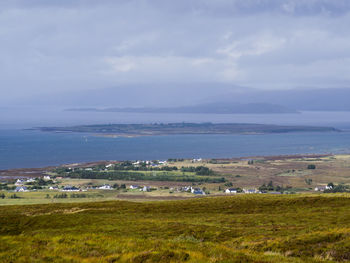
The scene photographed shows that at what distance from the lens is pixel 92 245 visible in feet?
37.8

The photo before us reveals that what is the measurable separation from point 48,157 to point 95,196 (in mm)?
60893

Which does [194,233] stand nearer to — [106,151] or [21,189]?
[21,189]

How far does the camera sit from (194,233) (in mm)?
14984

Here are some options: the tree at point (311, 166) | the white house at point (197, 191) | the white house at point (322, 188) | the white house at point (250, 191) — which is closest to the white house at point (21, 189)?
the white house at point (197, 191)

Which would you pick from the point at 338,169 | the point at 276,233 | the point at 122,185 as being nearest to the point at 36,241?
the point at 276,233

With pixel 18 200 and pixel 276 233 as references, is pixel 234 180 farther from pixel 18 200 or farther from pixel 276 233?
pixel 276 233

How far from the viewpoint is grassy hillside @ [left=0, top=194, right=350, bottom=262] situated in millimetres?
10117

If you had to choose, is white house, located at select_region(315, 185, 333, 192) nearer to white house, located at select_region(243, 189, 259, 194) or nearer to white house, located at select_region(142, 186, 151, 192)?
white house, located at select_region(243, 189, 259, 194)

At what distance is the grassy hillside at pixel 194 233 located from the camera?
10.1 m

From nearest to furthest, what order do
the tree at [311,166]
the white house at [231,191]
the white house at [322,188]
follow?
the white house at [231,191] < the white house at [322,188] < the tree at [311,166]

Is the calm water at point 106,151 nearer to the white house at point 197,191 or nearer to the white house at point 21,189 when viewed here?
the white house at point 21,189

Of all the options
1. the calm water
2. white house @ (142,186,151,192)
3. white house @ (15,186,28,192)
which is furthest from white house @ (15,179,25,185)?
the calm water

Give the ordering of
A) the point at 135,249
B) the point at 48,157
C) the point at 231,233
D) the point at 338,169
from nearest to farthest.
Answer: the point at 135,249 < the point at 231,233 < the point at 338,169 < the point at 48,157

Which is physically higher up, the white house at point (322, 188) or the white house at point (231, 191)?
the white house at point (322, 188)
